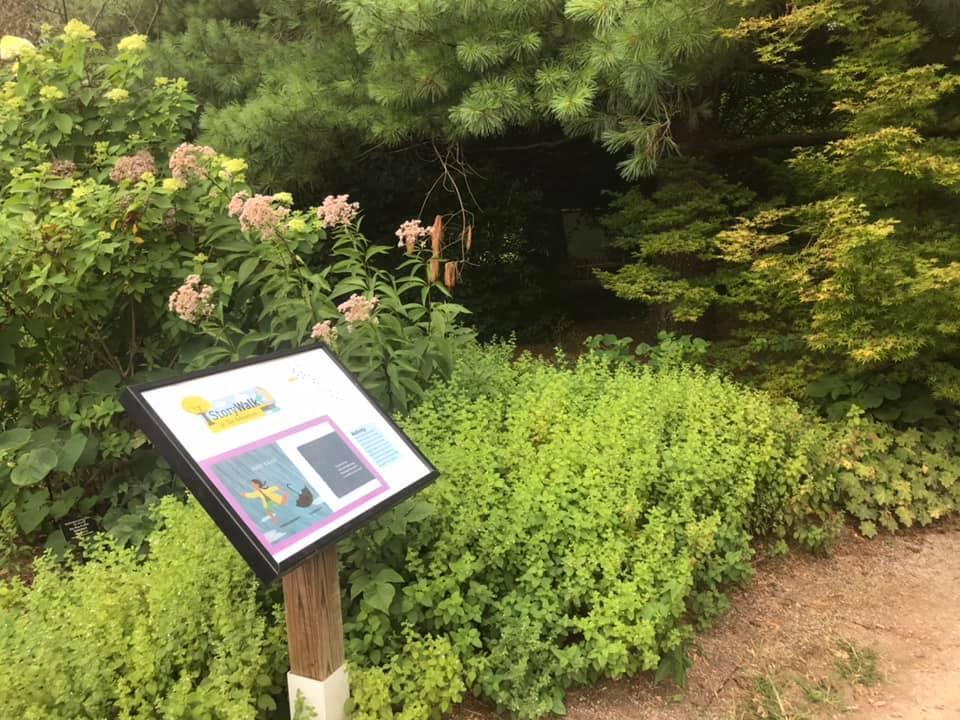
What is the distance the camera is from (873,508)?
3.94 m

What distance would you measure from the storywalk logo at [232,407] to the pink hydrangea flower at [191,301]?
3.56 ft

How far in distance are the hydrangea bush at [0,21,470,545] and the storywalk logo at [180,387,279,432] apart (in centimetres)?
91

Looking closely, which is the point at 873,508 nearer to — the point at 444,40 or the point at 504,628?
the point at 504,628

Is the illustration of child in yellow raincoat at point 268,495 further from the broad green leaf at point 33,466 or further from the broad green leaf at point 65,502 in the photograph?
the broad green leaf at point 65,502

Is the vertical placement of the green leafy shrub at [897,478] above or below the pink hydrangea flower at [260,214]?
below

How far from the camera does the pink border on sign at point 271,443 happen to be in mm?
1687

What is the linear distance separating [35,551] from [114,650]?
1.85m

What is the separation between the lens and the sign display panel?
170cm

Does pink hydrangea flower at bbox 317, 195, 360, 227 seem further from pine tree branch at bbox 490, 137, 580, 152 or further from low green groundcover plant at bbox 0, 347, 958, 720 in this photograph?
pine tree branch at bbox 490, 137, 580, 152

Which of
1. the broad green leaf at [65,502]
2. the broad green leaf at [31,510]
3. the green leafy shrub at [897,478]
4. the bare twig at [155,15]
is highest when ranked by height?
the bare twig at [155,15]

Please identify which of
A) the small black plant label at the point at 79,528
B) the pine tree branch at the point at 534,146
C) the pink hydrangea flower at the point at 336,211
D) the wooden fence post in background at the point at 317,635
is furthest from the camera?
the pine tree branch at the point at 534,146

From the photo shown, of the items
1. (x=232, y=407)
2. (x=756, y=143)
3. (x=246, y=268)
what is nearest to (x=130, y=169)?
(x=246, y=268)

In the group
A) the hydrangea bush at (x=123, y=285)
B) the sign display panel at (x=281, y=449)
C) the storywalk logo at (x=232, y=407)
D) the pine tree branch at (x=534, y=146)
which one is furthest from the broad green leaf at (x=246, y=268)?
the pine tree branch at (x=534, y=146)

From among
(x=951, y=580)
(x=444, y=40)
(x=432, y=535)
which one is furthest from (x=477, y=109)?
(x=951, y=580)
